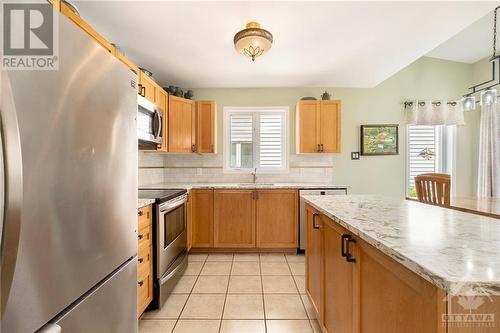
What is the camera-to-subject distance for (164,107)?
3014 millimetres

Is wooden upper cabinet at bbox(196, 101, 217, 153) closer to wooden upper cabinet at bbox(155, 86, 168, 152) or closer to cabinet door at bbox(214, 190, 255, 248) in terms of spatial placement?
wooden upper cabinet at bbox(155, 86, 168, 152)

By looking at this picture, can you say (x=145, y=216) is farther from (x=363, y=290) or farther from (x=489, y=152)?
(x=489, y=152)

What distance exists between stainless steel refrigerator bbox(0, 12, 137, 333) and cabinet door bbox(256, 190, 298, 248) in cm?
206

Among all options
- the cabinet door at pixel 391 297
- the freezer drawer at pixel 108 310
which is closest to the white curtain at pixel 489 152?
the cabinet door at pixel 391 297

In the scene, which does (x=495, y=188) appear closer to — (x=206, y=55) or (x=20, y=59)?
(x=206, y=55)

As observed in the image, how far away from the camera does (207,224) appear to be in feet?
10.2

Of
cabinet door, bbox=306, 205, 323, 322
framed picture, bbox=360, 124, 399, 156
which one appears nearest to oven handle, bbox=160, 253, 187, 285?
cabinet door, bbox=306, 205, 323, 322

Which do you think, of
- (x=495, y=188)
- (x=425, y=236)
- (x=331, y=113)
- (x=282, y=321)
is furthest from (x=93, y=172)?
(x=495, y=188)

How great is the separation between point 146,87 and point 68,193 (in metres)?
2.00

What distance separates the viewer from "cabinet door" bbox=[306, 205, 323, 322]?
4.86ft

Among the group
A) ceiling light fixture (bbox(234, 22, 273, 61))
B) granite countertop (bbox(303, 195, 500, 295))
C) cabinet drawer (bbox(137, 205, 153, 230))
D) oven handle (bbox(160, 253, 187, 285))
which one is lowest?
oven handle (bbox(160, 253, 187, 285))

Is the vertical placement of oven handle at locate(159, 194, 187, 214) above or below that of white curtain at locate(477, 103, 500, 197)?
below

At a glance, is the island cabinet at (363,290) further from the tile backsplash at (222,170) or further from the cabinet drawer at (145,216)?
the tile backsplash at (222,170)

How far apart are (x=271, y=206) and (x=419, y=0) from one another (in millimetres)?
2570
